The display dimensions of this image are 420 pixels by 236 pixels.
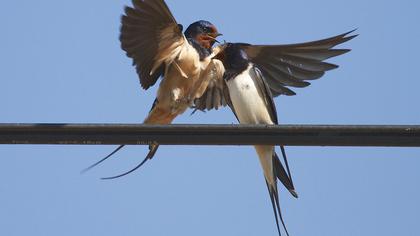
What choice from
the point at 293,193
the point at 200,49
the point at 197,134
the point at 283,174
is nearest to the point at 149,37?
the point at 200,49

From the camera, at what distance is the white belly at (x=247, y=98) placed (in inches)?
157

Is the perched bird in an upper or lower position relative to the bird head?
lower

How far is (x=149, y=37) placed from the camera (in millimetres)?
4113

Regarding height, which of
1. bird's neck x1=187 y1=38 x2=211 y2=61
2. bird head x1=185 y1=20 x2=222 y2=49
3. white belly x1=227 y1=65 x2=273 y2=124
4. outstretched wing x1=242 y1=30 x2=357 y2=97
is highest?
bird head x1=185 y1=20 x2=222 y2=49

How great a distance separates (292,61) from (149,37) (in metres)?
0.68

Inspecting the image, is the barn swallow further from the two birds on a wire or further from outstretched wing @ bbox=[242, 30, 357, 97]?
outstretched wing @ bbox=[242, 30, 357, 97]

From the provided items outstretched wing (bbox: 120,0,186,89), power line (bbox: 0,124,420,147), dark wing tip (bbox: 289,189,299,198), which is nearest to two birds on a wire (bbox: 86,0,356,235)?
outstretched wing (bbox: 120,0,186,89)

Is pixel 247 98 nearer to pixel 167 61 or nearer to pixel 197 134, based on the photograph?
pixel 167 61

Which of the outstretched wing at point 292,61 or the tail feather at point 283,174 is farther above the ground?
the outstretched wing at point 292,61

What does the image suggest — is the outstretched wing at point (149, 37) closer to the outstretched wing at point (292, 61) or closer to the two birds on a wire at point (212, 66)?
the two birds on a wire at point (212, 66)

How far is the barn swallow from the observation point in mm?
4047

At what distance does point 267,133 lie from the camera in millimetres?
2441

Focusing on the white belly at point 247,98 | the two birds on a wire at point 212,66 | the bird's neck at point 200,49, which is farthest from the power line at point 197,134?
the bird's neck at point 200,49

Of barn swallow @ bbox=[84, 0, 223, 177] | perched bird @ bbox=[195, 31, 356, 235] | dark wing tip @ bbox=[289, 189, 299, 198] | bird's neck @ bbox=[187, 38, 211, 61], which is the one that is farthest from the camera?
bird's neck @ bbox=[187, 38, 211, 61]
